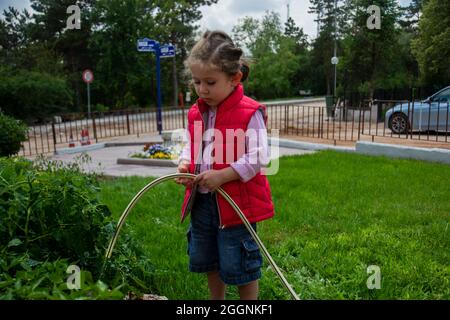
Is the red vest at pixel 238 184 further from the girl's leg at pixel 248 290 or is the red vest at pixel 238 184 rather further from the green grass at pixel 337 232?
the green grass at pixel 337 232

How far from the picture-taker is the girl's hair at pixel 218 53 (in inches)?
79.7

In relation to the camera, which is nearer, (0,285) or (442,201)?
(0,285)

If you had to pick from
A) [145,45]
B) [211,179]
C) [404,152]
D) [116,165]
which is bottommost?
[116,165]

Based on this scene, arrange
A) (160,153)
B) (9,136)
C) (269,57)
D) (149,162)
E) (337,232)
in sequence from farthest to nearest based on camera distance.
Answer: (269,57), (160,153), (149,162), (9,136), (337,232)

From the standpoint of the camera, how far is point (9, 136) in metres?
8.81

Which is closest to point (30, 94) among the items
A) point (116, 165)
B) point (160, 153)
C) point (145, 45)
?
point (145, 45)

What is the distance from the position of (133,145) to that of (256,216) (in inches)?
433

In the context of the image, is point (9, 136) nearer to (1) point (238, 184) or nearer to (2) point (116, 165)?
(2) point (116, 165)

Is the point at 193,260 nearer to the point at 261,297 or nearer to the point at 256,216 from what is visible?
the point at 256,216

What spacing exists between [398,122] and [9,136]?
28.9 feet

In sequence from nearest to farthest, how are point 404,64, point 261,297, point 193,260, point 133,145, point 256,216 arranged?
point 256,216, point 193,260, point 261,297, point 133,145, point 404,64

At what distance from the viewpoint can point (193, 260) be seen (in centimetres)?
232

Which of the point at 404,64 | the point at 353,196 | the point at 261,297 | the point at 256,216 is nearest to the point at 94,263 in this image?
the point at 256,216

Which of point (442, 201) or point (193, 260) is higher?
point (193, 260)
